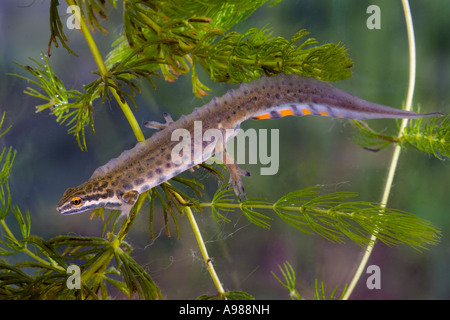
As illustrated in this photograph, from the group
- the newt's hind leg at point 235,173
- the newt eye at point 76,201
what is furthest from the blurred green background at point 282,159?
the newt eye at point 76,201

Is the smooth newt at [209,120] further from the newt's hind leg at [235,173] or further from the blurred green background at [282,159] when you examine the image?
the blurred green background at [282,159]

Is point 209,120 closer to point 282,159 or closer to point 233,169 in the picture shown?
point 233,169

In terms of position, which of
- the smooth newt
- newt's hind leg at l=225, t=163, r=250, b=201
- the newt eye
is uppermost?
the smooth newt

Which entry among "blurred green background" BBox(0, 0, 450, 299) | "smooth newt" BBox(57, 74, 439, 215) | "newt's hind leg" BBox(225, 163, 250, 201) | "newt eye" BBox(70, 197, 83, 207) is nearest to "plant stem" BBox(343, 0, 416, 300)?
"blurred green background" BBox(0, 0, 450, 299)

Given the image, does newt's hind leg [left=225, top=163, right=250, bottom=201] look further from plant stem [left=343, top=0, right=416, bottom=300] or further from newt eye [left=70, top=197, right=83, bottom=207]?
plant stem [left=343, top=0, right=416, bottom=300]
